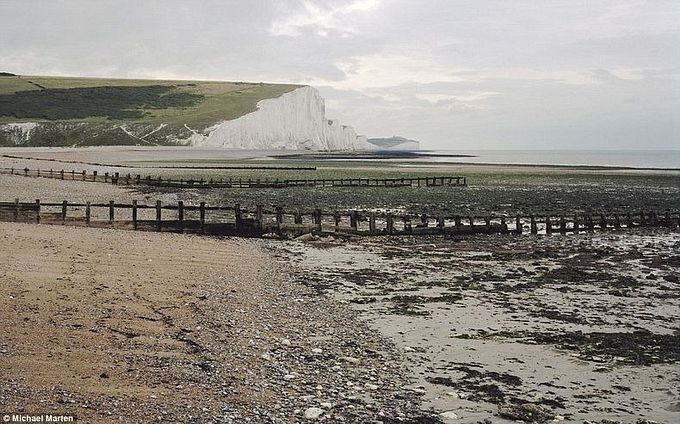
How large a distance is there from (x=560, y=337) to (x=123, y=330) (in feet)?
29.2

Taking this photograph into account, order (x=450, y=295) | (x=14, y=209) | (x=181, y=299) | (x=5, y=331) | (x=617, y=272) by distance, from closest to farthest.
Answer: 1. (x=5, y=331)
2. (x=181, y=299)
3. (x=450, y=295)
4. (x=617, y=272)
5. (x=14, y=209)

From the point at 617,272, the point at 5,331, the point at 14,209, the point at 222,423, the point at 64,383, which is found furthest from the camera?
the point at 14,209

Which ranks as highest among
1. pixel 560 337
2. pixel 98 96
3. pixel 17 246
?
pixel 98 96

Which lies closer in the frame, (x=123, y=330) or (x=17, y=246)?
(x=123, y=330)

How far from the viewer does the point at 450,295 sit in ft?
50.9

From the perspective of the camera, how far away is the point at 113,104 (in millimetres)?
178250

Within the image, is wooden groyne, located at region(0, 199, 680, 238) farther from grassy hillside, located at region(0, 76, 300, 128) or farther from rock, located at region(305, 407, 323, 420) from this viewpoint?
grassy hillside, located at region(0, 76, 300, 128)

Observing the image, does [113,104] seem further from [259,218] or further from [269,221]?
[259,218]

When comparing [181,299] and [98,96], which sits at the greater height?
[98,96]

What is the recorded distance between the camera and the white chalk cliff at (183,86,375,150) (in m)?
150

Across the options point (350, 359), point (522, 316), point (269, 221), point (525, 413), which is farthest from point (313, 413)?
point (269, 221)

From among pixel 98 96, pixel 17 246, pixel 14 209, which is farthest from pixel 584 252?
pixel 98 96

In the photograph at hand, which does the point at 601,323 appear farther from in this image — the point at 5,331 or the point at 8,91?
the point at 8,91

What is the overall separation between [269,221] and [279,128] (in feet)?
476
